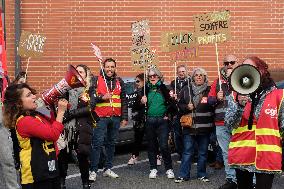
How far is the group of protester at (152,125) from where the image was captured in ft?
16.1

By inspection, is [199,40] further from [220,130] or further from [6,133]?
[6,133]

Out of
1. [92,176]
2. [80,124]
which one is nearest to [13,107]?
[80,124]

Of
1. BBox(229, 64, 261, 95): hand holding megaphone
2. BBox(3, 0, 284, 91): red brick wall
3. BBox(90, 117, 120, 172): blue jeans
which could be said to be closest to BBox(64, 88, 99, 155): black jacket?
BBox(90, 117, 120, 172): blue jeans

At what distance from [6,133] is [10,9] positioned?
8.79m

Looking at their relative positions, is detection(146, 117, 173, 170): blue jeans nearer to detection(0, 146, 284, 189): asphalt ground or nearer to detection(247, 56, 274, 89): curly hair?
detection(0, 146, 284, 189): asphalt ground

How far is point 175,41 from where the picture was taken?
9.72 m

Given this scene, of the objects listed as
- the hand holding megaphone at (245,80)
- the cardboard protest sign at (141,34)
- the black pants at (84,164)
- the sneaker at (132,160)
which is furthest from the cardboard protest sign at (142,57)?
the hand holding megaphone at (245,80)

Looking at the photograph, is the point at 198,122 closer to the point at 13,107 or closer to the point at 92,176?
the point at 92,176

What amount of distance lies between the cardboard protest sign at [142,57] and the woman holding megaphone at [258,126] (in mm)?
4909

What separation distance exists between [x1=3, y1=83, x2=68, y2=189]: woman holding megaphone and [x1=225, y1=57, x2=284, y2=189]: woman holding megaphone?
4.89 feet

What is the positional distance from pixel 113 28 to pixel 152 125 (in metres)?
6.50

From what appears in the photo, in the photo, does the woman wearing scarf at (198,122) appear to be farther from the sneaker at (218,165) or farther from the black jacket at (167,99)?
the sneaker at (218,165)

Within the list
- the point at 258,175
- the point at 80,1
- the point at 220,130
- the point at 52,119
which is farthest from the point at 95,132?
the point at 80,1

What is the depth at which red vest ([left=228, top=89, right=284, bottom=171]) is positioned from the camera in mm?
4852
